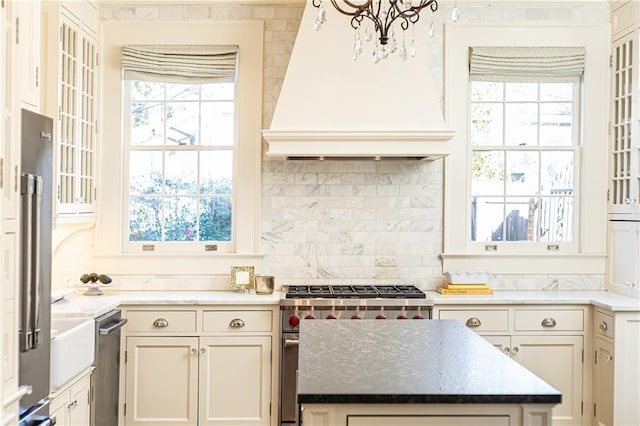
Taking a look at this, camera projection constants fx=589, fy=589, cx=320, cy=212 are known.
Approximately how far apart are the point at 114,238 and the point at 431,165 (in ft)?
8.36

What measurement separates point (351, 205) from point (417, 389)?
273 centimetres

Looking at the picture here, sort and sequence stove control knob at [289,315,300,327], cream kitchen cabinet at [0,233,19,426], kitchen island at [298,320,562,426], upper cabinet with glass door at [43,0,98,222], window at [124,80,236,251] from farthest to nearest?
window at [124,80,236,251] → stove control knob at [289,315,300,327] → upper cabinet with glass door at [43,0,98,222] → cream kitchen cabinet at [0,233,19,426] → kitchen island at [298,320,562,426]

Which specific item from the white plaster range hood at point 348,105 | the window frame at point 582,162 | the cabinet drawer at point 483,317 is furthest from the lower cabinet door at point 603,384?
the white plaster range hood at point 348,105

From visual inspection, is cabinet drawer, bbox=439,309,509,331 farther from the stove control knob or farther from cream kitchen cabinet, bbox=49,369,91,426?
cream kitchen cabinet, bbox=49,369,91,426

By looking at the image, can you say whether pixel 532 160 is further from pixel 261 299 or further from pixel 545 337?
→ pixel 261 299

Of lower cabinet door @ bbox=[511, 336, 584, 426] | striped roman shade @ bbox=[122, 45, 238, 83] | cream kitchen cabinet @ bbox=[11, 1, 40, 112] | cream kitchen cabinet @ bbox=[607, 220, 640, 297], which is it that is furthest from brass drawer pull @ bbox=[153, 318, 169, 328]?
cream kitchen cabinet @ bbox=[607, 220, 640, 297]

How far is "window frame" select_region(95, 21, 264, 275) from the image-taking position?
458 cm

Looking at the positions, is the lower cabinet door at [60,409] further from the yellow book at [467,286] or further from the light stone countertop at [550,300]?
the yellow book at [467,286]

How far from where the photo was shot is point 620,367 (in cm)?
392

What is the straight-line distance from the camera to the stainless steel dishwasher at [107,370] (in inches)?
140

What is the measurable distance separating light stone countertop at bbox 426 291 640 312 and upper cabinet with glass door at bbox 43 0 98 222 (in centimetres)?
262

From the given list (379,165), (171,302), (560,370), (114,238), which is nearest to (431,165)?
(379,165)

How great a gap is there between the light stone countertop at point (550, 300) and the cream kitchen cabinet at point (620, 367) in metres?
0.05

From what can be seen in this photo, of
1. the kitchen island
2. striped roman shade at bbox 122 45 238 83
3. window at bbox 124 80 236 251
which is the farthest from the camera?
window at bbox 124 80 236 251
